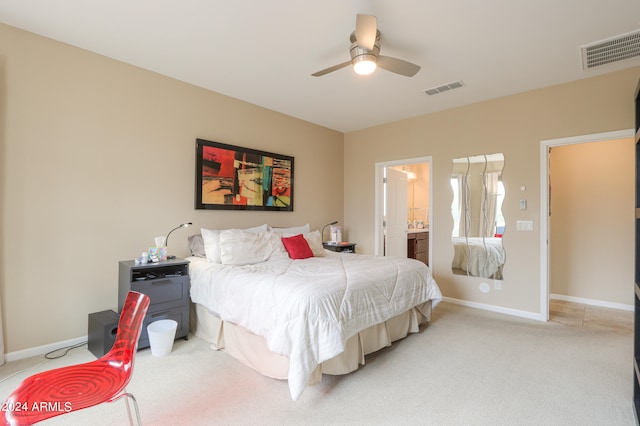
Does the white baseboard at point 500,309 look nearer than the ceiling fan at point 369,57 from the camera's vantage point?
No

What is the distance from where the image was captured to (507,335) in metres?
3.18

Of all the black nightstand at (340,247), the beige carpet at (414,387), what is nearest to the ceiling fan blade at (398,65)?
the beige carpet at (414,387)

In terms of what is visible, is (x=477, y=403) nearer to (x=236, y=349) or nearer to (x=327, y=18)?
(x=236, y=349)

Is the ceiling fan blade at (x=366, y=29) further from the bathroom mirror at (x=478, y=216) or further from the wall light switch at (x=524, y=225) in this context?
the wall light switch at (x=524, y=225)

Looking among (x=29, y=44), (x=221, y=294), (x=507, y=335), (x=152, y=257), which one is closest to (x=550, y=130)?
(x=507, y=335)

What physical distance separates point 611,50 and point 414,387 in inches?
132

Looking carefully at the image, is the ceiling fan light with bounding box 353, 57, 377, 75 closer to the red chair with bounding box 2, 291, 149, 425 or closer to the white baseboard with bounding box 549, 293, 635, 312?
the red chair with bounding box 2, 291, 149, 425

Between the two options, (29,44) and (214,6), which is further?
(29,44)

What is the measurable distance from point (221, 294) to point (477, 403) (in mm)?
2049

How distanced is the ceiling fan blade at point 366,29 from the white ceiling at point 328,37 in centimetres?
21

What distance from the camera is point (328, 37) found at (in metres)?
2.65

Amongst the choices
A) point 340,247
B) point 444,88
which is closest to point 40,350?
point 340,247

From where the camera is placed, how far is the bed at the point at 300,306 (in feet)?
6.70

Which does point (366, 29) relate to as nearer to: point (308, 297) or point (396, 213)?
point (308, 297)
